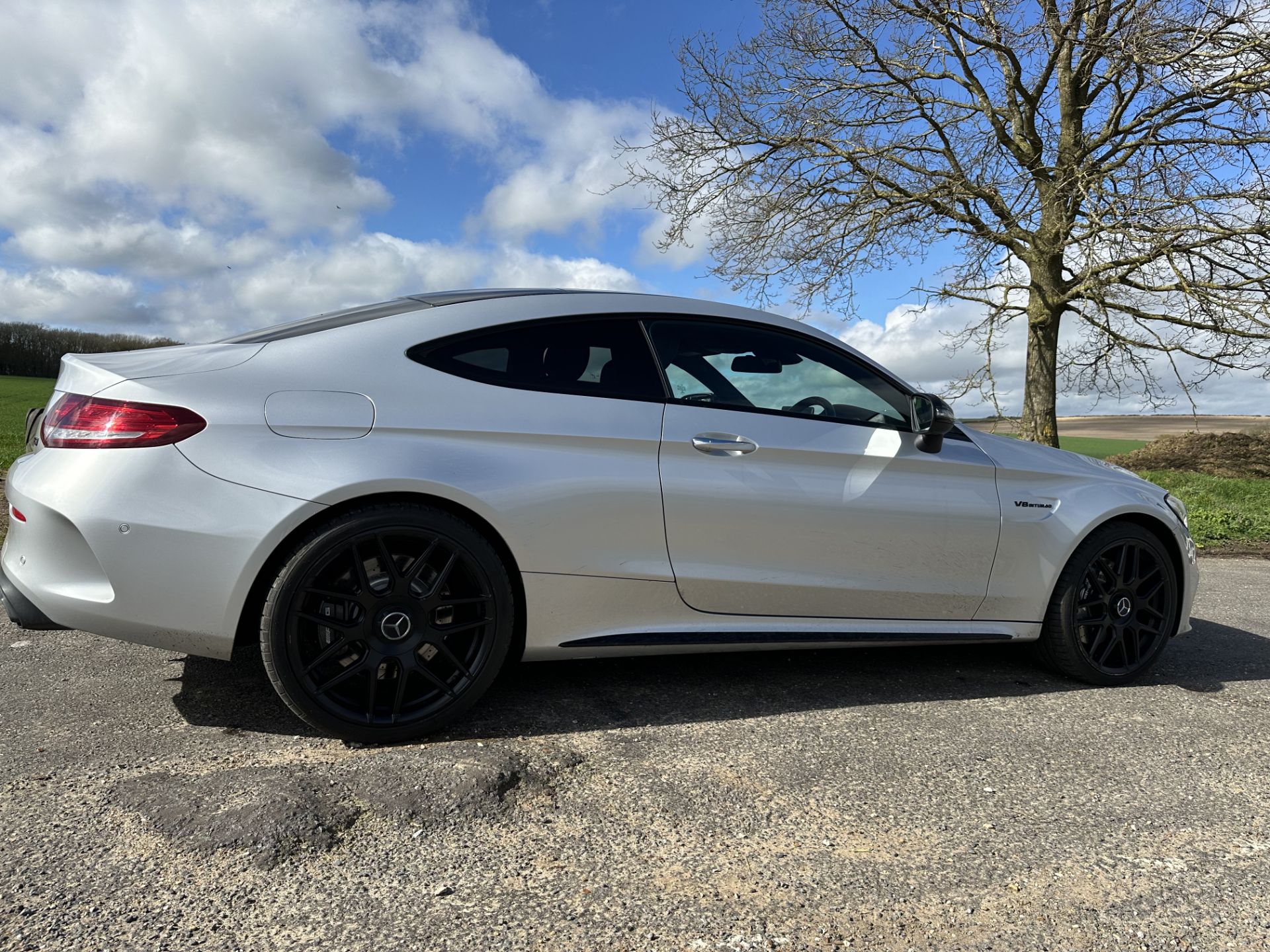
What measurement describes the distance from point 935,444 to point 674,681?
1438 millimetres

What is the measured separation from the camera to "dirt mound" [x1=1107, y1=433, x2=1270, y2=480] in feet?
56.4

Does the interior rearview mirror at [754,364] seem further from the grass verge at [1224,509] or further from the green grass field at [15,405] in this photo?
the grass verge at [1224,509]

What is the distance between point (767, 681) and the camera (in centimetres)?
365

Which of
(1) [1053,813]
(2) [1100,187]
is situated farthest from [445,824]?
(2) [1100,187]

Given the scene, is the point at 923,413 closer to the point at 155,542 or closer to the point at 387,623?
the point at 387,623

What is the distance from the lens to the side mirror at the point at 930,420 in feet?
11.6

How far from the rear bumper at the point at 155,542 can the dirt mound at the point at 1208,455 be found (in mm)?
17809

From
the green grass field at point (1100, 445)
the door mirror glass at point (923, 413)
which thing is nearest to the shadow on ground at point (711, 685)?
the door mirror glass at point (923, 413)

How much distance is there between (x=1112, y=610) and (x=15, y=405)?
134ft

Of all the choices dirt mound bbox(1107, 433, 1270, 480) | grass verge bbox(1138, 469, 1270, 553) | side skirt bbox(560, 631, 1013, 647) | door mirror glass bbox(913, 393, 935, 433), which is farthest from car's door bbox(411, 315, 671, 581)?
dirt mound bbox(1107, 433, 1270, 480)

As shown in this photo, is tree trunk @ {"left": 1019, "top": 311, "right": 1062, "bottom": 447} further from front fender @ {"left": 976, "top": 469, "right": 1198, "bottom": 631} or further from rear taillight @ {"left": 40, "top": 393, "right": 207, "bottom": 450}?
rear taillight @ {"left": 40, "top": 393, "right": 207, "bottom": 450}

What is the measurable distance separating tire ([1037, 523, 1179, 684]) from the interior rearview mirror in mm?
1595

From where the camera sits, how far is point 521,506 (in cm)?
289

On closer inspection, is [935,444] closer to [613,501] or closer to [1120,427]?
[613,501]
